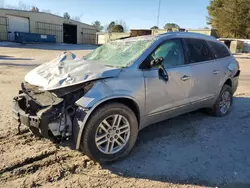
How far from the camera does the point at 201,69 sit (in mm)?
4590

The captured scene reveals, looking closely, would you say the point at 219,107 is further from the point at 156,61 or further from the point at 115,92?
the point at 115,92

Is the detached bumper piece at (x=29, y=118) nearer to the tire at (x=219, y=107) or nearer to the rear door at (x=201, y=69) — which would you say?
the rear door at (x=201, y=69)

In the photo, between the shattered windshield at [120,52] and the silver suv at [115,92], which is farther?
the shattered windshield at [120,52]

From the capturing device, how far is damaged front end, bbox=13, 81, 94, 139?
9.89 ft

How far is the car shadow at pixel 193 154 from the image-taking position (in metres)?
3.22

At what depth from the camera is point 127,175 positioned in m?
3.20

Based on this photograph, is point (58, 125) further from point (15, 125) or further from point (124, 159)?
point (15, 125)

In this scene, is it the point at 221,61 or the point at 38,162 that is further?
the point at 221,61

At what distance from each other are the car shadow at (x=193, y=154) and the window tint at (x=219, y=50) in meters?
1.38

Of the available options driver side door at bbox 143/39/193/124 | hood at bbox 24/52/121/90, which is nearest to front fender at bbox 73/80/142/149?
hood at bbox 24/52/121/90

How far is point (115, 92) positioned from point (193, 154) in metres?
1.58

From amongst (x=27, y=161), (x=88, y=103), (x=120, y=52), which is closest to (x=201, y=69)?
(x=120, y=52)

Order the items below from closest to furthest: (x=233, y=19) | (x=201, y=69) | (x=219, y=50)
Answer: (x=201, y=69), (x=219, y=50), (x=233, y=19)

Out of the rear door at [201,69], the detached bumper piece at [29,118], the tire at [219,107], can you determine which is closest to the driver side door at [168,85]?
the rear door at [201,69]
